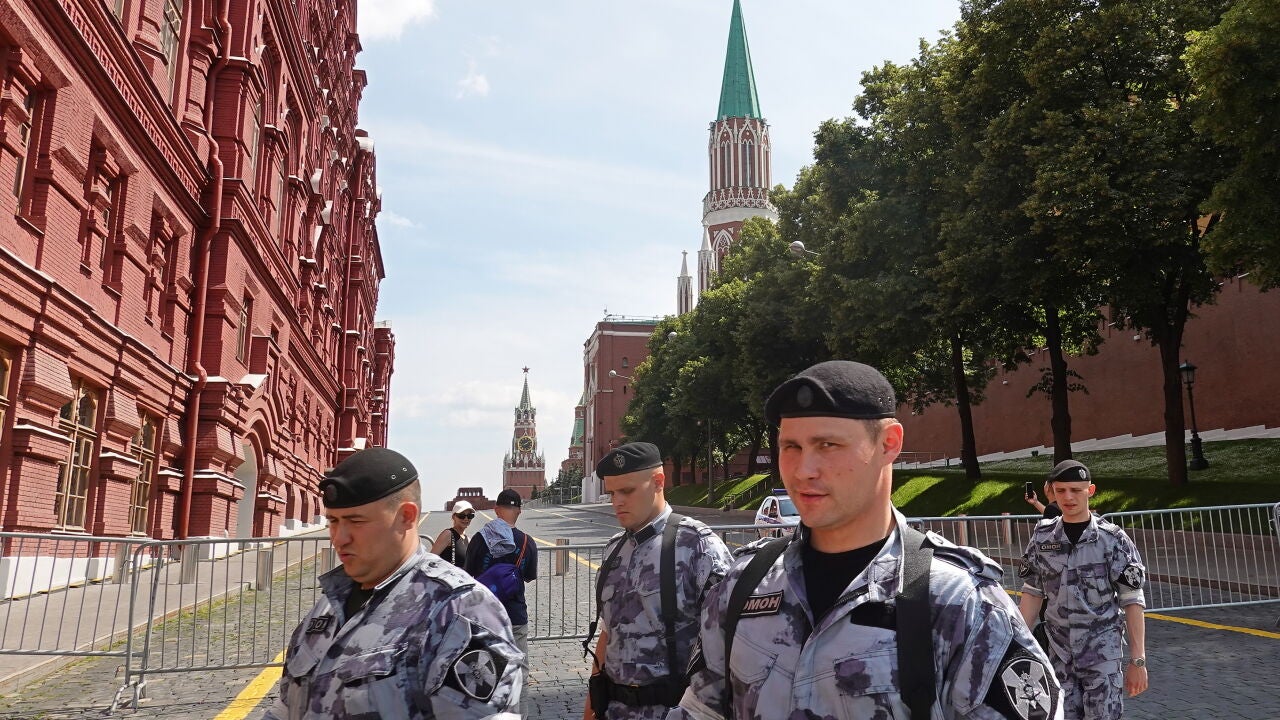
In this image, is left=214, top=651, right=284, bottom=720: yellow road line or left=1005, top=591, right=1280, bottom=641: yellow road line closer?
left=214, top=651, right=284, bottom=720: yellow road line

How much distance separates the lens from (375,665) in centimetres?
268

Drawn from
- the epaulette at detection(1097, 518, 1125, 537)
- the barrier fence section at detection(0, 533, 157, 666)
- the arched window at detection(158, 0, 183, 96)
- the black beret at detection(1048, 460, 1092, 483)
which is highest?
the arched window at detection(158, 0, 183, 96)

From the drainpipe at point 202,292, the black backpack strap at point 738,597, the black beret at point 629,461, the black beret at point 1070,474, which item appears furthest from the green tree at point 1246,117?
the drainpipe at point 202,292

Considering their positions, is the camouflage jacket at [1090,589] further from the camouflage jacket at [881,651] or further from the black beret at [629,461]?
the camouflage jacket at [881,651]

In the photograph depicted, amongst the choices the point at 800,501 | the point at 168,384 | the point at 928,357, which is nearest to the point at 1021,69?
the point at 928,357

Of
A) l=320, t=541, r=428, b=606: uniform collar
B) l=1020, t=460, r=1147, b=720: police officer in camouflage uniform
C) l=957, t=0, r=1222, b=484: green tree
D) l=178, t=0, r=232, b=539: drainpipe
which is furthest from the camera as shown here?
l=957, t=0, r=1222, b=484: green tree

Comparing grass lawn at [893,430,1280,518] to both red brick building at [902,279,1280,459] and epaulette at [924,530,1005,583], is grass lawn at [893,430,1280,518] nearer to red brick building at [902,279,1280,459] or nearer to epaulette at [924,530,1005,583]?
red brick building at [902,279,1280,459]

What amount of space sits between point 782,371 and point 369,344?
33.2m

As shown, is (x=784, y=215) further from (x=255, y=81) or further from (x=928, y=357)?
(x=255, y=81)

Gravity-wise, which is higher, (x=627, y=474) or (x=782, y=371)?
(x=782, y=371)

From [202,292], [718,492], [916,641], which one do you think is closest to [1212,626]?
[916,641]

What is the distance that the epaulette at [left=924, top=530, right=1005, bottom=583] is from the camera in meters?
2.23

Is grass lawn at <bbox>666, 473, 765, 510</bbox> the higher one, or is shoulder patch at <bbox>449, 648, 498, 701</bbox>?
grass lawn at <bbox>666, 473, 765, 510</bbox>

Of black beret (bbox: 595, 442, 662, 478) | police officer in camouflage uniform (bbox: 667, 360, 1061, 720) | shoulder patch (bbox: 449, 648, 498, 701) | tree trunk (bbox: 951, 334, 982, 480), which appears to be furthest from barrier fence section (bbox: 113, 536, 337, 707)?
tree trunk (bbox: 951, 334, 982, 480)
